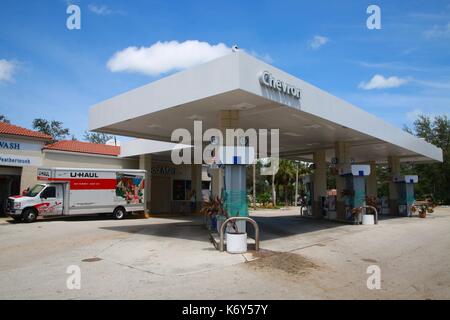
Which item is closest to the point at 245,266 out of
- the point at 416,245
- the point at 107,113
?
the point at 416,245

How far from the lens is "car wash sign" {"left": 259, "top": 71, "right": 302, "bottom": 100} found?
10.3 meters

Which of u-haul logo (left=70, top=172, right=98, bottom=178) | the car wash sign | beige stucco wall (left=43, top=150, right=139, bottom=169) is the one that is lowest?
u-haul logo (left=70, top=172, right=98, bottom=178)

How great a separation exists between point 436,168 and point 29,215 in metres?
42.3

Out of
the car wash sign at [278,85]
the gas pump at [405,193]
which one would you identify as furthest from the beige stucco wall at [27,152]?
the gas pump at [405,193]

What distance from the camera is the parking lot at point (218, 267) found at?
246 inches

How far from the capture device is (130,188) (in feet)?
74.1

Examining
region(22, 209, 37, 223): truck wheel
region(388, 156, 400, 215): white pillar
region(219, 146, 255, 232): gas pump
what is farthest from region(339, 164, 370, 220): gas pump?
region(22, 209, 37, 223): truck wheel

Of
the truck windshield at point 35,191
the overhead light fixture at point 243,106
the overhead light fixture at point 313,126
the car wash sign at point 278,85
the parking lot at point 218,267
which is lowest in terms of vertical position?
the parking lot at point 218,267

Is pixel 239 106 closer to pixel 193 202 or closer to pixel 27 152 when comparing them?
pixel 27 152

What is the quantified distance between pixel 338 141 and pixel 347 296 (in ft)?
49.6

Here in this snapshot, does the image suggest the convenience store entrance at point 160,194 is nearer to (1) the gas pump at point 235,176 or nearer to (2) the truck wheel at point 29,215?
(2) the truck wheel at point 29,215

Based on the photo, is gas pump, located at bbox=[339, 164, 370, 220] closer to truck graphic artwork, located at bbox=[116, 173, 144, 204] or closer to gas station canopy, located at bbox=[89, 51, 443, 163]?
gas station canopy, located at bbox=[89, 51, 443, 163]

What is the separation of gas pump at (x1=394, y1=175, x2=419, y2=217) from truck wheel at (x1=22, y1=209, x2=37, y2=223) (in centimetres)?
2307
